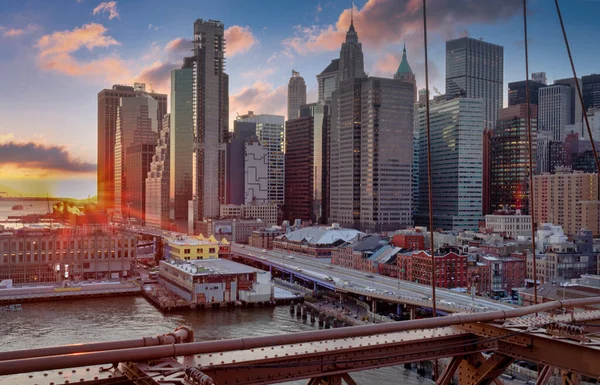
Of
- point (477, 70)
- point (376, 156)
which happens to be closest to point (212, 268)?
point (376, 156)

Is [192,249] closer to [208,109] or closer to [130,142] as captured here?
[208,109]

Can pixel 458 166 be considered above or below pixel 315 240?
above

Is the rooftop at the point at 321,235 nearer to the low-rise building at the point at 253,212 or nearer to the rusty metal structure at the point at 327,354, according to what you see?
the low-rise building at the point at 253,212

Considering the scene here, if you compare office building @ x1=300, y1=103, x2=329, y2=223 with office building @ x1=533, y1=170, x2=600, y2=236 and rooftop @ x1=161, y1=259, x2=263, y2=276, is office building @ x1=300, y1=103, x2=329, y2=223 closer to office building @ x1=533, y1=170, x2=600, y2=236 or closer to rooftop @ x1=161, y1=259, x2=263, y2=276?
office building @ x1=533, y1=170, x2=600, y2=236

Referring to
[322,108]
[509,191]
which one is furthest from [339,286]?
[322,108]

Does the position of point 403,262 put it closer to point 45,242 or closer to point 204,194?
point 45,242

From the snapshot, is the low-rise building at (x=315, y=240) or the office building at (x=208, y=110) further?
the office building at (x=208, y=110)

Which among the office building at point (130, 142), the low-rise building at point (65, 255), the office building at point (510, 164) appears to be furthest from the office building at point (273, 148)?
the low-rise building at point (65, 255)
